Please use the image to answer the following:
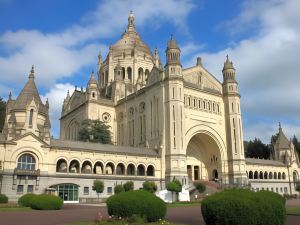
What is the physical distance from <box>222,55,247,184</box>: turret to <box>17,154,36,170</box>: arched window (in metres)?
37.8

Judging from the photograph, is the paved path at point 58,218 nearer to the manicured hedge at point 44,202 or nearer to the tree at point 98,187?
the manicured hedge at point 44,202

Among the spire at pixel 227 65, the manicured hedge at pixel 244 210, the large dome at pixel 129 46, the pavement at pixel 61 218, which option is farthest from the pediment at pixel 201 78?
the manicured hedge at pixel 244 210

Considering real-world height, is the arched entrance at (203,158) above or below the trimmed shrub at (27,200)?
above

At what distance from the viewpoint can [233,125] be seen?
2672 inches

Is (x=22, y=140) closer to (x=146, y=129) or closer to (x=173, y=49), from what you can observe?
(x=146, y=129)

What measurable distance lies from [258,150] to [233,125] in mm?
34759

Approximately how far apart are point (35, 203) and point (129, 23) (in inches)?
3111

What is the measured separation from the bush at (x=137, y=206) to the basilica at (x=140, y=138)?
27700 mm

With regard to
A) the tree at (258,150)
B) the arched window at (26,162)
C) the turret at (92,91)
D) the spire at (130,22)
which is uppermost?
the spire at (130,22)

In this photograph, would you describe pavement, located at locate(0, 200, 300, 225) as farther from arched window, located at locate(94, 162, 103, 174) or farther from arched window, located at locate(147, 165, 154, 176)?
arched window, located at locate(147, 165, 154, 176)

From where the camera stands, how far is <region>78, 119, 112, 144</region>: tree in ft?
208

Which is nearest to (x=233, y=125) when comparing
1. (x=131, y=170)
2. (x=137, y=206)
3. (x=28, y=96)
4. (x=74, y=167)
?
(x=131, y=170)

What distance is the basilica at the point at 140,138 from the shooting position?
149 feet

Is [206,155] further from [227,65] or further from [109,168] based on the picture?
[109,168]
